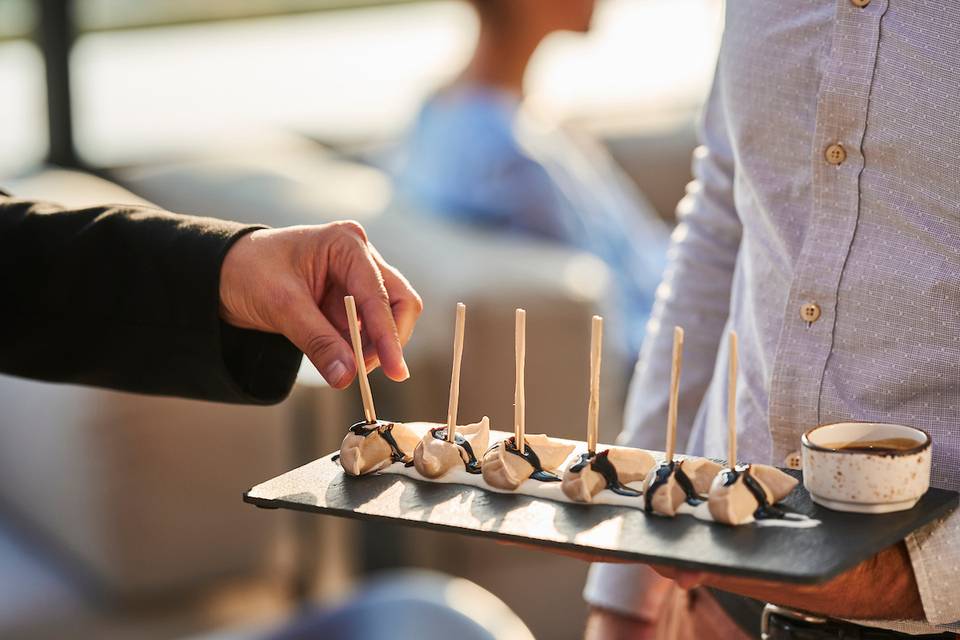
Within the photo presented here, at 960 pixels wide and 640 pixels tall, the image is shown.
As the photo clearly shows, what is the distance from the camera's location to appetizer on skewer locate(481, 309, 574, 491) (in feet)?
2.76

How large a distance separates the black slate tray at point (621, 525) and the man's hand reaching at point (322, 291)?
0.30 feet

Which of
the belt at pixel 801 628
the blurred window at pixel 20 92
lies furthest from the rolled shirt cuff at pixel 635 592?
the blurred window at pixel 20 92

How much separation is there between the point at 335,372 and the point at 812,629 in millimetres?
384

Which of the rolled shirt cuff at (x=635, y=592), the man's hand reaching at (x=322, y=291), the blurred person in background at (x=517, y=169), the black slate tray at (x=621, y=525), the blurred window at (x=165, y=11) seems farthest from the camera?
the blurred window at (x=165, y=11)

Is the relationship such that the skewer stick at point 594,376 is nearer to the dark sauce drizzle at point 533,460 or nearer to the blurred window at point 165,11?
the dark sauce drizzle at point 533,460

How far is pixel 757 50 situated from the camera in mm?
925

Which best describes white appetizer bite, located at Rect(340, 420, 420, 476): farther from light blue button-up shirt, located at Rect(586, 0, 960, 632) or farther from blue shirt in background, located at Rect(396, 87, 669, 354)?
blue shirt in background, located at Rect(396, 87, 669, 354)

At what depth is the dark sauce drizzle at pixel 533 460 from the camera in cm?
86

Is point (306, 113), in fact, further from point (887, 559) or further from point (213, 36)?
point (887, 559)

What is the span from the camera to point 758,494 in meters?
0.77

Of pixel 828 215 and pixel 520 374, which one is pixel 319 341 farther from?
pixel 828 215

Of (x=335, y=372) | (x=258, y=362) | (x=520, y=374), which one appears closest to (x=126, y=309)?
(x=258, y=362)

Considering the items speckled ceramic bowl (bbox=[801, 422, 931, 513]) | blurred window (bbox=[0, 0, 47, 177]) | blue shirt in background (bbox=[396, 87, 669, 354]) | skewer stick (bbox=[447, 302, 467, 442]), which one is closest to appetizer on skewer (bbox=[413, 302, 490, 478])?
skewer stick (bbox=[447, 302, 467, 442])

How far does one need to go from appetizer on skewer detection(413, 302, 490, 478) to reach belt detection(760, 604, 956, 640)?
24cm
